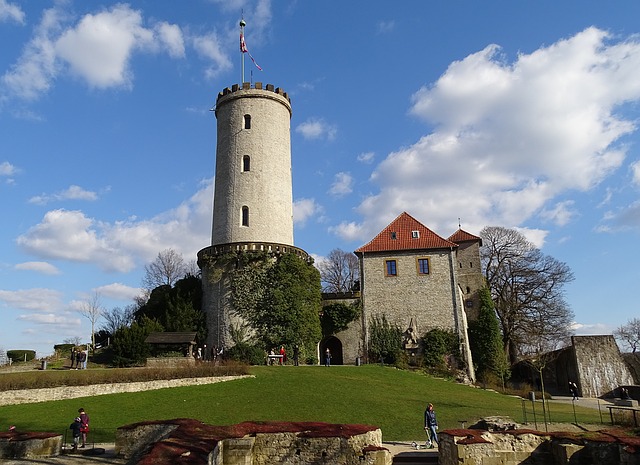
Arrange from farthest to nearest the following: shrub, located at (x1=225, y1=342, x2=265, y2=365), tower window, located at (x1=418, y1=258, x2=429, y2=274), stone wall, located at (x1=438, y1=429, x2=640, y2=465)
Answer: tower window, located at (x1=418, y1=258, x2=429, y2=274), shrub, located at (x1=225, y1=342, x2=265, y2=365), stone wall, located at (x1=438, y1=429, x2=640, y2=465)

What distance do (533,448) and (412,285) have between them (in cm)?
2453

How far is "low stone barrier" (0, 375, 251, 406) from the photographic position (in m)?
21.2

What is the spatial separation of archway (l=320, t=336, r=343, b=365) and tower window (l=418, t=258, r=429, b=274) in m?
8.16

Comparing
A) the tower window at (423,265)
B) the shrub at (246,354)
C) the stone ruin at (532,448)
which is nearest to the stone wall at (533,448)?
the stone ruin at (532,448)

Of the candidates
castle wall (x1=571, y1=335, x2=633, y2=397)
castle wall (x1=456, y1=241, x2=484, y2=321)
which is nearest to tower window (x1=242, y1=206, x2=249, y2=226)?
castle wall (x1=456, y1=241, x2=484, y2=321)

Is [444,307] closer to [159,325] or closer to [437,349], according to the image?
[437,349]

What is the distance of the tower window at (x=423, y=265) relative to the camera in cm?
3812

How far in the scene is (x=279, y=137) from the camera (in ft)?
129

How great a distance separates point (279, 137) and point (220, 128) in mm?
4740

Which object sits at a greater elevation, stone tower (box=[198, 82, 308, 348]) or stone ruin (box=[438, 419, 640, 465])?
stone tower (box=[198, 82, 308, 348])

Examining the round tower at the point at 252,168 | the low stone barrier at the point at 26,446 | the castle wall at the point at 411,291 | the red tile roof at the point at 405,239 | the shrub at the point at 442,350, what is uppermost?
the round tower at the point at 252,168

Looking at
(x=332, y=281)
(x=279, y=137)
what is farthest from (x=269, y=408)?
(x=332, y=281)

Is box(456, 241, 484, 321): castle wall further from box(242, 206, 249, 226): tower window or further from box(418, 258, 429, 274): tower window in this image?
box(242, 206, 249, 226): tower window

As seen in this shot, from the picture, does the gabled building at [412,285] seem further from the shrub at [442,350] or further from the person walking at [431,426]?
the person walking at [431,426]
